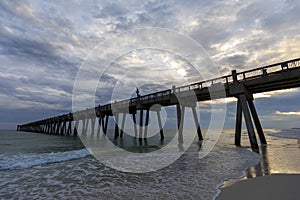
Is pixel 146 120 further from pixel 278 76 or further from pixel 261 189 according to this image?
pixel 261 189

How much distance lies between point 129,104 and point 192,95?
31.2 ft

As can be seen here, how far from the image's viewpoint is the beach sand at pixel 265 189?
4.32 meters

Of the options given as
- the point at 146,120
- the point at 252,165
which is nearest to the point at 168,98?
the point at 146,120

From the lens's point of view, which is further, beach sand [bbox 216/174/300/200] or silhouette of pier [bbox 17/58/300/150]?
silhouette of pier [bbox 17/58/300/150]

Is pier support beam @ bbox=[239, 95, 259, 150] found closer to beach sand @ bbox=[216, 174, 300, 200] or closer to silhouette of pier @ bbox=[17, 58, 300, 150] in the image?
silhouette of pier @ bbox=[17, 58, 300, 150]

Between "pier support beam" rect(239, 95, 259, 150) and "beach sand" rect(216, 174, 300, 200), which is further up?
"pier support beam" rect(239, 95, 259, 150)

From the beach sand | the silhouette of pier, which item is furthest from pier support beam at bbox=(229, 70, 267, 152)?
the beach sand

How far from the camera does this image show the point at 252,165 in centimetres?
769

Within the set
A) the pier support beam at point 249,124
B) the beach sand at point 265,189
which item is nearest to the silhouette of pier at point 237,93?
the pier support beam at point 249,124

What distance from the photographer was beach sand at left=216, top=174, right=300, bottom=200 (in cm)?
432

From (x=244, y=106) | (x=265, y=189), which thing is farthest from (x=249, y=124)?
(x=265, y=189)

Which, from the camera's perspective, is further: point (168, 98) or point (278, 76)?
point (168, 98)

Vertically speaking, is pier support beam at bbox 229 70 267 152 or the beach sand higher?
pier support beam at bbox 229 70 267 152

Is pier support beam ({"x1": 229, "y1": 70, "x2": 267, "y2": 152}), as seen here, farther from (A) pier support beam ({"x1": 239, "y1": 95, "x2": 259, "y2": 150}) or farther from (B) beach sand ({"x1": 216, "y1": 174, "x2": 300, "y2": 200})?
(B) beach sand ({"x1": 216, "y1": 174, "x2": 300, "y2": 200})
